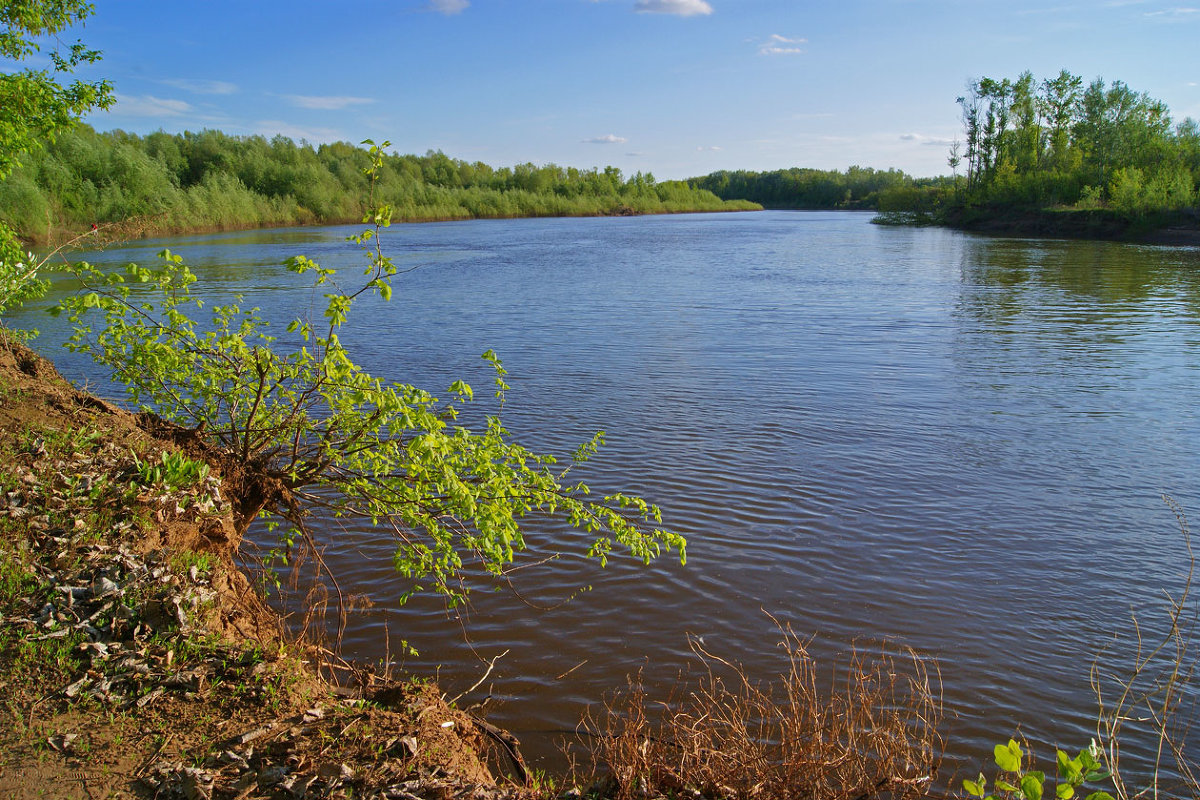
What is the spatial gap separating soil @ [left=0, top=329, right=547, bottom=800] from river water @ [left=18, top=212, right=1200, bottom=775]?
1.19 meters

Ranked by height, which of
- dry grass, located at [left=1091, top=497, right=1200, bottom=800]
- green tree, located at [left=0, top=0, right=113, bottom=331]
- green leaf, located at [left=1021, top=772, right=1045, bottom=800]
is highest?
green tree, located at [left=0, top=0, right=113, bottom=331]

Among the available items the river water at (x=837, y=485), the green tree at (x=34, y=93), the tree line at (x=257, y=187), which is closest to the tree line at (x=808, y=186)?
the tree line at (x=257, y=187)

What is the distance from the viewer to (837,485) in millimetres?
8656

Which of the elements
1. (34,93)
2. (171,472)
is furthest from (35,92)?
(171,472)

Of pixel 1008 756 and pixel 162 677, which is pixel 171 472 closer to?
pixel 162 677

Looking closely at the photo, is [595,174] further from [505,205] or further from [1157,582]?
[1157,582]

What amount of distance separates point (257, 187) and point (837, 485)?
8188 cm

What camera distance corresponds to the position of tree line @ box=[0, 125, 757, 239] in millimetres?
47344

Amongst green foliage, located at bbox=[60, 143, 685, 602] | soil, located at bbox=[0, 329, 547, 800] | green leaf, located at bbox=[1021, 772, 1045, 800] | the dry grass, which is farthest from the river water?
green leaf, located at bbox=[1021, 772, 1045, 800]

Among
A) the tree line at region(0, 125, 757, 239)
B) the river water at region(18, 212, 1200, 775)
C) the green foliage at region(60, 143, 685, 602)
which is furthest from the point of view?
the tree line at region(0, 125, 757, 239)

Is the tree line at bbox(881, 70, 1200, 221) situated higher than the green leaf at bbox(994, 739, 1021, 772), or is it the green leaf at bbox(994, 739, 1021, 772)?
the tree line at bbox(881, 70, 1200, 221)

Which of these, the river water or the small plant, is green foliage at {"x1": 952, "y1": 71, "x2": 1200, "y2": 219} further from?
the small plant

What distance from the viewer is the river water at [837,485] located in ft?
18.4

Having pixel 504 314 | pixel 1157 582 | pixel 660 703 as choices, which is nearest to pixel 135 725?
pixel 660 703
